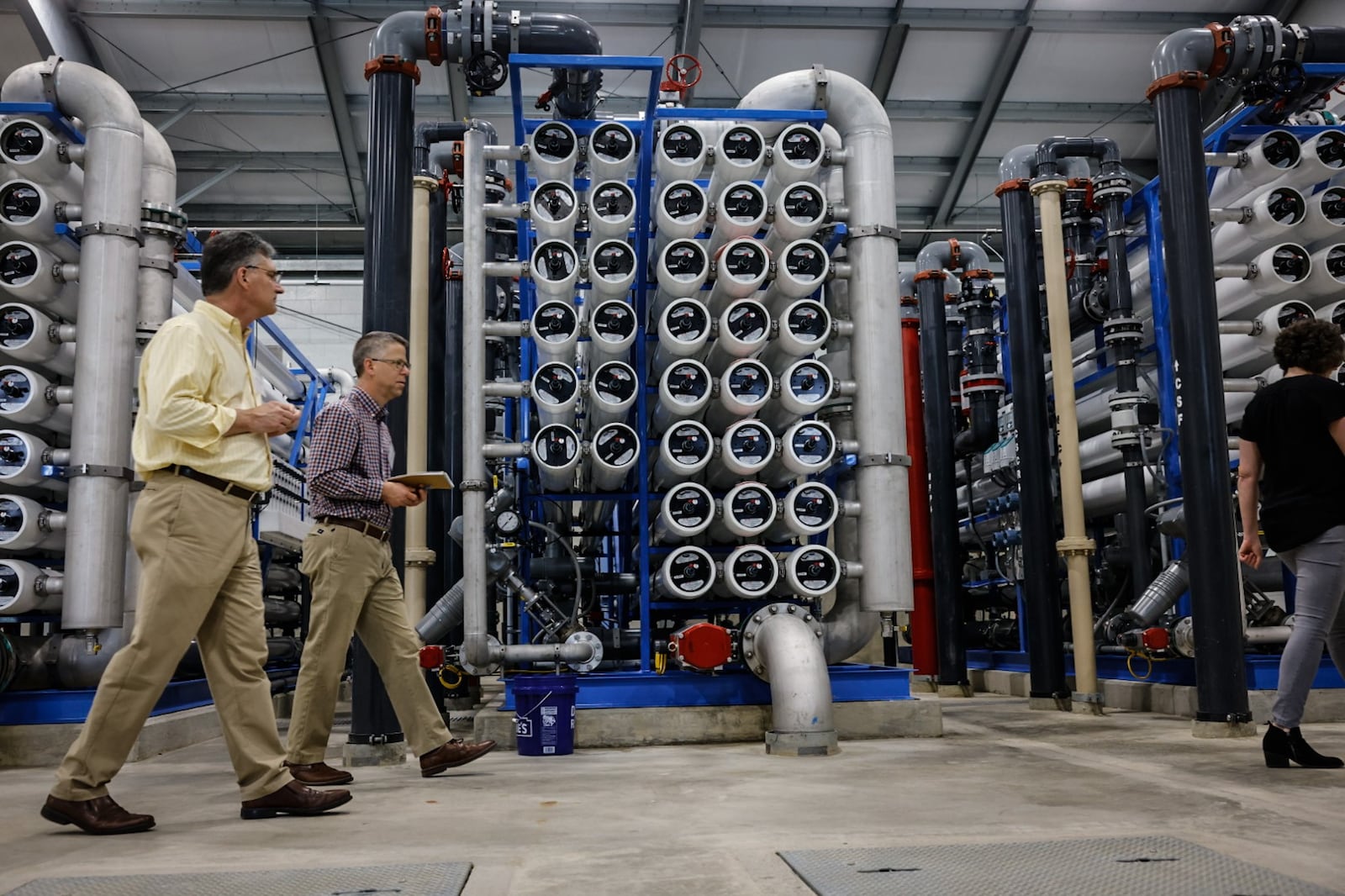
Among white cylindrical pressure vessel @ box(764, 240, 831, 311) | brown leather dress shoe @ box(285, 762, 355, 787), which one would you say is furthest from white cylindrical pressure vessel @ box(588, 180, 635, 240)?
brown leather dress shoe @ box(285, 762, 355, 787)

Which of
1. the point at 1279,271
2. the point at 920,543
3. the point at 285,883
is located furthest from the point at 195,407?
the point at 920,543

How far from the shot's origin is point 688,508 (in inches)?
204

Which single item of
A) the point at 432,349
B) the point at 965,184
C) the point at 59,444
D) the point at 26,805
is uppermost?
the point at 965,184

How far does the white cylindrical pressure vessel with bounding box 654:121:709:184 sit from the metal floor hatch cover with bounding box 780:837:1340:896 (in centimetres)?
355

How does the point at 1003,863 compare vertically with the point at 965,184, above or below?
Result: below

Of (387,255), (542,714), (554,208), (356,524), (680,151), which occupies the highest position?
(680,151)

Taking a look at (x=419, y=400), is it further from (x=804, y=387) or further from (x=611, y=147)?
(x=804, y=387)

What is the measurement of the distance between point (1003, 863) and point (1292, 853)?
0.64 m

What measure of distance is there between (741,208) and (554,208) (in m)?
0.87

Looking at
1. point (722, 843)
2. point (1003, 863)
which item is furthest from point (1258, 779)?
point (722, 843)

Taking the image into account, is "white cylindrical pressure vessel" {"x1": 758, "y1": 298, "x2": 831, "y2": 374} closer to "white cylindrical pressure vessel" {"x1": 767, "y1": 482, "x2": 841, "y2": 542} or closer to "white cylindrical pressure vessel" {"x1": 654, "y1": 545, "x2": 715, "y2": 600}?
"white cylindrical pressure vessel" {"x1": 767, "y1": 482, "x2": 841, "y2": 542}

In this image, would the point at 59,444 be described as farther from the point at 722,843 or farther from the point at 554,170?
the point at 722,843

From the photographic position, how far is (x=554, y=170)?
5234mm

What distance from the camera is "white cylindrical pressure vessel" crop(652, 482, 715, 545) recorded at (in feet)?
16.8
